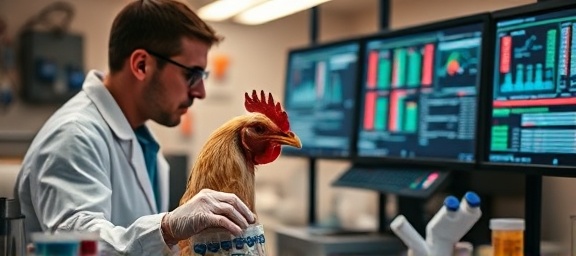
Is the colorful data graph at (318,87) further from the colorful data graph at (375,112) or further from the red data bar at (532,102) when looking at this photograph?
the red data bar at (532,102)

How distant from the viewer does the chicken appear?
1463 mm

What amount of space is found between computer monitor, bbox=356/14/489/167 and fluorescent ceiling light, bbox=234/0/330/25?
2.18 ft

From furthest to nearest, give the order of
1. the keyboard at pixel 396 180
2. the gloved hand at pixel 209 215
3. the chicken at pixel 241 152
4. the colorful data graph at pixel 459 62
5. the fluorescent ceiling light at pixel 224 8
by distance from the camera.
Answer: the fluorescent ceiling light at pixel 224 8 < the keyboard at pixel 396 180 < the colorful data graph at pixel 459 62 < the chicken at pixel 241 152 < the gloved hand at pixel 209 215

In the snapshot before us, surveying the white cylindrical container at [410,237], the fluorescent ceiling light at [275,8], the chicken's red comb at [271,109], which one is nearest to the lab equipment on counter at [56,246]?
the chicken's red comb at [271,109]

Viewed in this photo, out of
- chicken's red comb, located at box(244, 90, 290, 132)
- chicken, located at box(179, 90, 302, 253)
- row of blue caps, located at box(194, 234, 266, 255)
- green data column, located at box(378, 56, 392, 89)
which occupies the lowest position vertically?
row of blue caps, located at box(194, 234, 266, 255)

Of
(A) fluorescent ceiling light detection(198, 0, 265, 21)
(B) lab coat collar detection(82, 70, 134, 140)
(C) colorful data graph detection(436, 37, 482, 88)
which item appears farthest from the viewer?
(A) fluorescent ceiling light detection(198, 0, 265, 21)

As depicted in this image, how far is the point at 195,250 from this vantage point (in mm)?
1393

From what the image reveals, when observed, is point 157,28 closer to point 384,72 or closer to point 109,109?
point 109,109

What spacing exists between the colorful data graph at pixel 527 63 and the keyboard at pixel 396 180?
424 mm

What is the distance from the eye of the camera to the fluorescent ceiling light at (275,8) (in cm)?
346

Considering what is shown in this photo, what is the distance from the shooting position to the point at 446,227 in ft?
6.03

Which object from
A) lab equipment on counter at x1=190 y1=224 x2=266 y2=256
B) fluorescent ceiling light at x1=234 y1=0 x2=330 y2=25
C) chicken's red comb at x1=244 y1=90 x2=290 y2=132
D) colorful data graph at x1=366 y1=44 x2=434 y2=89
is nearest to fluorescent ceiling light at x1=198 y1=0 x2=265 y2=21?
fluorescent ceiling light at x1=234 y1=0 x2=330 y2=25

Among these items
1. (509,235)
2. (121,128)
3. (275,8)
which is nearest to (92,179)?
(121,128)

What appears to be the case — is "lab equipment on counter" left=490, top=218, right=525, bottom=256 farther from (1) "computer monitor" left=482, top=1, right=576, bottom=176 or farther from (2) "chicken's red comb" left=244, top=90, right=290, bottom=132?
(2) "chicken's red comb" left=244, top=90, right=290, bottom=132
